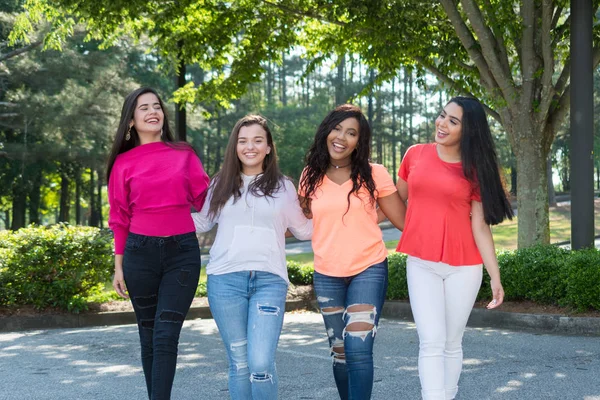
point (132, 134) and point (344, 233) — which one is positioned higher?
point (132, 134)

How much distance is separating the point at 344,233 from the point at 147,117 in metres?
1.34

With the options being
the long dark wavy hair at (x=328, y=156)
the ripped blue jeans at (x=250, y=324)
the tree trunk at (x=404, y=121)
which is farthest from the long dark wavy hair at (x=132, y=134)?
the tree trunk at (x=404, y=121)

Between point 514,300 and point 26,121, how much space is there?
24.4 meters

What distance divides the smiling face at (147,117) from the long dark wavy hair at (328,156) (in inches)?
35.8

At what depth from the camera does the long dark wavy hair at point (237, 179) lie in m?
4.31

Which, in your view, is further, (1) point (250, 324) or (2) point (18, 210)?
(2) point (18, 210)

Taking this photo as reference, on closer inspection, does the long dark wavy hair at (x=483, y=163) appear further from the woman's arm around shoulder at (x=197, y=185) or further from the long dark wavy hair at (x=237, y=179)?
the woman's arm around shoulder at (x=197, y=185)

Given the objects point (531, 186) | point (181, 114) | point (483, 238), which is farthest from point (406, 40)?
point (483, 238)

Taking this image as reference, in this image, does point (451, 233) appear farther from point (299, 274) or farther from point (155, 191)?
point (299, 274)

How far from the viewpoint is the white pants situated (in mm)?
4375

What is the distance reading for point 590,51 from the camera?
10242 mm

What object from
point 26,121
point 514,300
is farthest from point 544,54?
point 26,121

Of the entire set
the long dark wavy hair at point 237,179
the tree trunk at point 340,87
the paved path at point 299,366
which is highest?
the tree trunk at point 340,87

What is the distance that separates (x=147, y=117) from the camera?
182 inches
